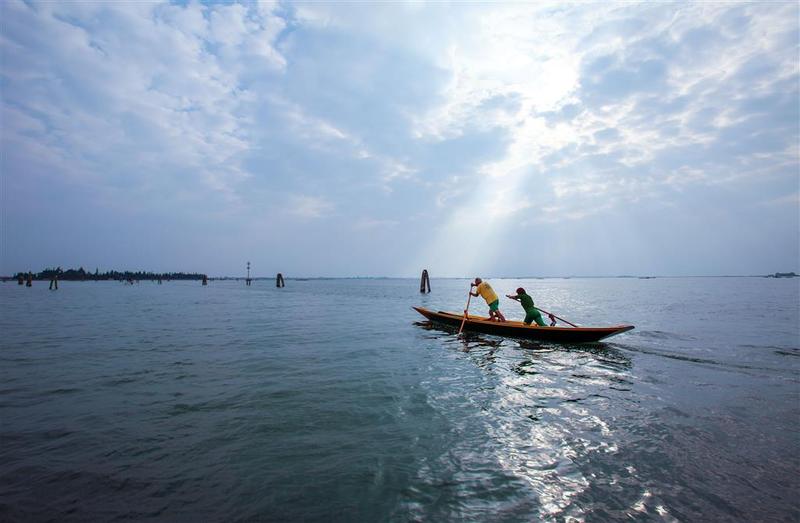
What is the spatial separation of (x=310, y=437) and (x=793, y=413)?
9.61 m

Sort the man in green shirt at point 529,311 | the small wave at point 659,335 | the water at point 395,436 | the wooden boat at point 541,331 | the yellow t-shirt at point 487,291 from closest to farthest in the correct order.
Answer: the water at point 395,436
the wooden boat at point 541,331
the man in green shirt at point 529,311
the small wave at point 659,335
the yellow t-shirt at point 487,291

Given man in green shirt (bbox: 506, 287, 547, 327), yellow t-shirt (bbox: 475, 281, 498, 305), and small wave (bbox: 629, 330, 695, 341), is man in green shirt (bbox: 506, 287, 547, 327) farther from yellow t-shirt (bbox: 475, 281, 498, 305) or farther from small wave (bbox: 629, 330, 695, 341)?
small wave (bbox: 629, 330, 695, 341)

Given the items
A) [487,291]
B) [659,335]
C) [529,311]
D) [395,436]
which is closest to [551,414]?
[395,436]

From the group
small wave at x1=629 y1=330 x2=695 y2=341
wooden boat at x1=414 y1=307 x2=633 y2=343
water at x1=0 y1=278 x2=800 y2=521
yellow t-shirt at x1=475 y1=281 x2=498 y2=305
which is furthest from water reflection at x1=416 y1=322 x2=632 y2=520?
small wave at x1=629 y1=330 x2=695 y2=341

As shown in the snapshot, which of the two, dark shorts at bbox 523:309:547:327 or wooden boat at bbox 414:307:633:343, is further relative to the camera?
dark shorts at bbox 523:309:547:327

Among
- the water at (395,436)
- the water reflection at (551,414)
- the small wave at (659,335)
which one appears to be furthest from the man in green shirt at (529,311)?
the small wave at (659,335)

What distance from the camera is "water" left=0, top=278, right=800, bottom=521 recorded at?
14.4 ft

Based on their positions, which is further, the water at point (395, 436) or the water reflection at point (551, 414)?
the water reflection at point (551, 414)

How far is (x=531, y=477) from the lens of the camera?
5035 mm

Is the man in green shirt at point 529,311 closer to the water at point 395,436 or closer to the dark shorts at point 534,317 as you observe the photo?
the dark shorts at point 534,317

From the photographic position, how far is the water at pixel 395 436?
4398 millimetres

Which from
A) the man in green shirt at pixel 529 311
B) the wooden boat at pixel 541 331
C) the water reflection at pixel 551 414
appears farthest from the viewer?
the man in green shirt at pixel 529 311

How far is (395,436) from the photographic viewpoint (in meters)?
6.37

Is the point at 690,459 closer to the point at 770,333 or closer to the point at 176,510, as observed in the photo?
the point at 176,510
